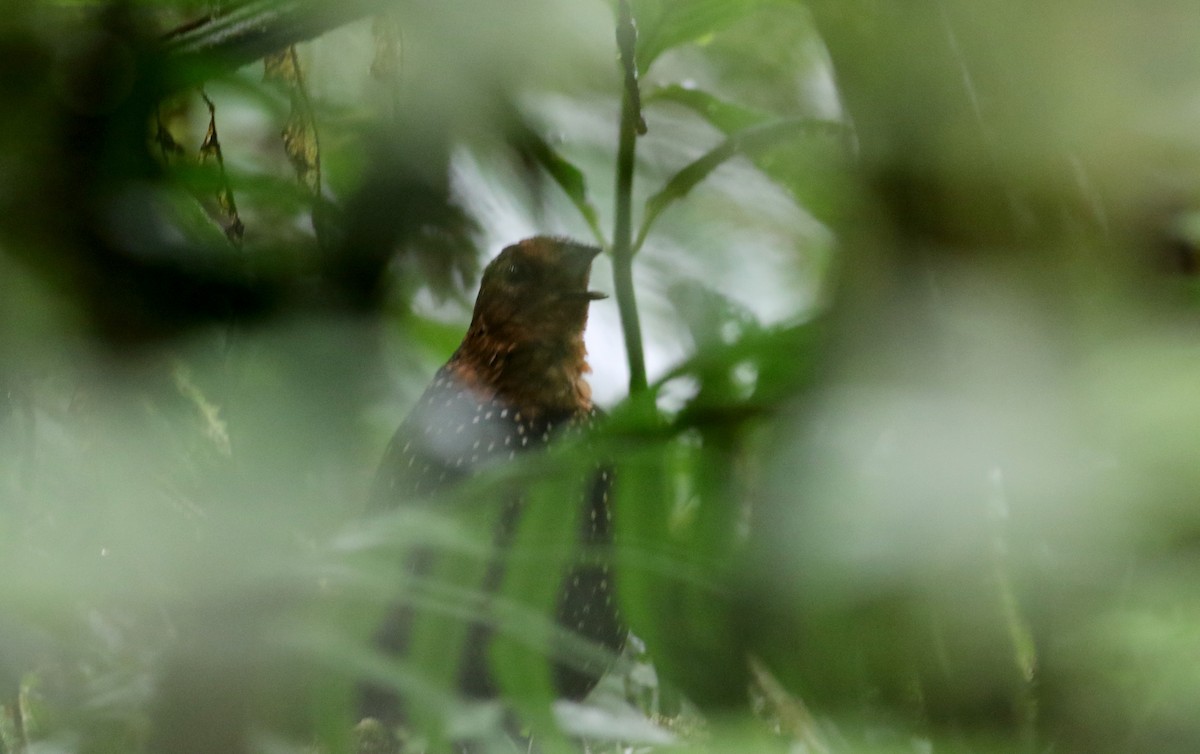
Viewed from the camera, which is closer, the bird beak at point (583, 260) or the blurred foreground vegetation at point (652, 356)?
the blurred foreground vegetation at point (652, 356)

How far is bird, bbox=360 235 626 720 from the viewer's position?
1.64ft

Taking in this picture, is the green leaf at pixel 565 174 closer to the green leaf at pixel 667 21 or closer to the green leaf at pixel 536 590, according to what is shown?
the green leaf at pixel 667 21

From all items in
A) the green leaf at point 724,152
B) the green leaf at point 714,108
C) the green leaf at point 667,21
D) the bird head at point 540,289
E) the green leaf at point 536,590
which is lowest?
the green leaf at point 536,590

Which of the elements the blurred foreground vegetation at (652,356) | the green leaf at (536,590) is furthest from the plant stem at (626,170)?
the green leaf at (536,590)

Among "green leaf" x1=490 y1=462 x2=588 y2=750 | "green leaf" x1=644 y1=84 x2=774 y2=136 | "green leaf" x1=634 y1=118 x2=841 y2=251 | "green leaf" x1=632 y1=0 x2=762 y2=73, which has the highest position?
"green leaf" x1=632 y1=0 x2=762 y2=73

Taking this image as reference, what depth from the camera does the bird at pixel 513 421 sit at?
50cm

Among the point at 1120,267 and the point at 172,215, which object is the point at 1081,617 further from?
the point at 172,215

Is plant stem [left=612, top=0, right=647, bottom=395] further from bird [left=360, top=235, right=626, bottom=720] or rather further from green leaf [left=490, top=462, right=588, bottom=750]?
green leaf [left=490, top=462, right=588, bottom=750]

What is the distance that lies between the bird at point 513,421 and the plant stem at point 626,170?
0.6 inches

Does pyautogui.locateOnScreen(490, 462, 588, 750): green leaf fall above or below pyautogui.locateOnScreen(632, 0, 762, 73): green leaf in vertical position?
below

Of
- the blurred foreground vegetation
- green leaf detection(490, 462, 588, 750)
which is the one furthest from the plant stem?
green leaf detection(490, 462, 588, 750)

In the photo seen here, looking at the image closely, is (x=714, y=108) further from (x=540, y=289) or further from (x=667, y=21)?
(x=540, y=289)

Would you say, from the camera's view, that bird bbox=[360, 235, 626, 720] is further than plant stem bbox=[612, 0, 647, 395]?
No

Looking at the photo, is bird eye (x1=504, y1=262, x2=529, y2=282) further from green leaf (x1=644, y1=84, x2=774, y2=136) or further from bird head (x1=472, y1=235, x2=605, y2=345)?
green leaf (x1=644, y1=84, x2=774, y2=136)
